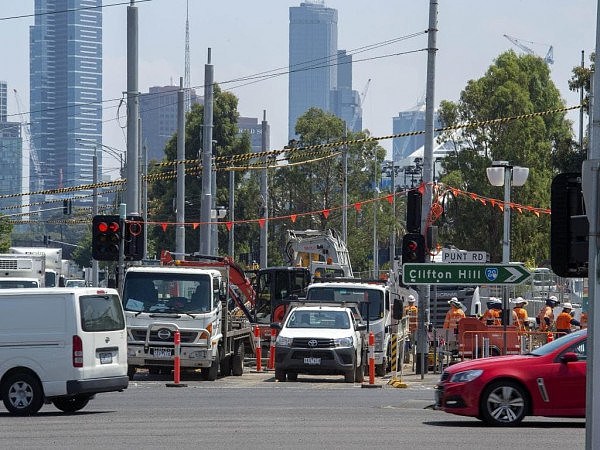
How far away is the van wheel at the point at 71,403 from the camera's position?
2294cm

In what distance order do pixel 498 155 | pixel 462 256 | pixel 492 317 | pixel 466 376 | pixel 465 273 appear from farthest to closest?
pixel 498 155, pixel 492 317, pixel 462 256, pixel 465 273, pixel 466 376

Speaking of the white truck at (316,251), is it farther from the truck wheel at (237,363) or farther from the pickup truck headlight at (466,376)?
the pickup truck headlight at (466,376)

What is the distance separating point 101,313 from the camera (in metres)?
22.7

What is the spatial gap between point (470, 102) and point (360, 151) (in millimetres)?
19045

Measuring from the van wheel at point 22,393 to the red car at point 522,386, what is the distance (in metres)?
5.81

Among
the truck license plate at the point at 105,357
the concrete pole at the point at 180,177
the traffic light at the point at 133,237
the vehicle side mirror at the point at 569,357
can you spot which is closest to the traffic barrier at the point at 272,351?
the traffic light at the point at 133,237

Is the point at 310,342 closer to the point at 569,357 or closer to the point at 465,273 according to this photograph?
the point at 465,273

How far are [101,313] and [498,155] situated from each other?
117 feet

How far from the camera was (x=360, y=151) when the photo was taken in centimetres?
7638

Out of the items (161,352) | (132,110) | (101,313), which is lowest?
(161,352)

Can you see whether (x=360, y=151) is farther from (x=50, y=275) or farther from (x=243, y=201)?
(x=50, y=275)

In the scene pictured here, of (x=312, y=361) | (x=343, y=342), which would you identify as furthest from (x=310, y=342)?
(x=343, y=342)

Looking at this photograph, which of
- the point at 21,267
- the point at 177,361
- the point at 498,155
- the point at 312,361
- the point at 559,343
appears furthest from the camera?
the point at 498,155

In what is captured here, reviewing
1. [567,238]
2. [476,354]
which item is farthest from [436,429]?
[476,354]
